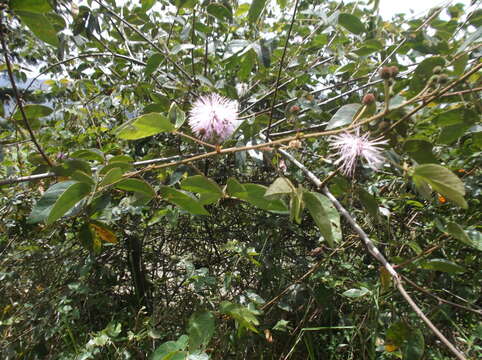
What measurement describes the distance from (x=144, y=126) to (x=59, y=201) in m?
0.26

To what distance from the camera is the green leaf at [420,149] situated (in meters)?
0.82

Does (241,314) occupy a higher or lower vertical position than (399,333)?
higher

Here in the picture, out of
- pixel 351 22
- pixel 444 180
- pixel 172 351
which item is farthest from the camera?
pixel 351 22

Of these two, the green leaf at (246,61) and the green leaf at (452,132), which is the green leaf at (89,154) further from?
Answer: the green leaf at (452,132)

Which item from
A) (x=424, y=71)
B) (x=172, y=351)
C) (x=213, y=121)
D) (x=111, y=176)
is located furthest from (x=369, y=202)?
(x=172, y=351)

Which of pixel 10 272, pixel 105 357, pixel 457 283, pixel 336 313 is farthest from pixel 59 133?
pixel 457 283

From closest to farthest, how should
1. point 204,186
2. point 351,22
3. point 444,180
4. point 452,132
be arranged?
point 444,180 < point 204,186 < point 452,132 < point 351,22

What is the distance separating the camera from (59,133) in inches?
84.5

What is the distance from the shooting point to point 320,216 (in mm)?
640

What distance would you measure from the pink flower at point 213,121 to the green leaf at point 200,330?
59cm

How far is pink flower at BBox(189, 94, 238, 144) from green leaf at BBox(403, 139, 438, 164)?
528 mm

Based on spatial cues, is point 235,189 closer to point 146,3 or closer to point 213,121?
point 213,121

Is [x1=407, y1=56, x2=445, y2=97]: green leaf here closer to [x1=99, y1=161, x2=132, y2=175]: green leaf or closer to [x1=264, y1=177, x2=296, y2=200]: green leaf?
[x1=264, y1=177, x2=296, y2=200]: green leaf

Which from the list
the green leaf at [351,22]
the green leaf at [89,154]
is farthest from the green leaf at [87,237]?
the green leaf at [351,22]
